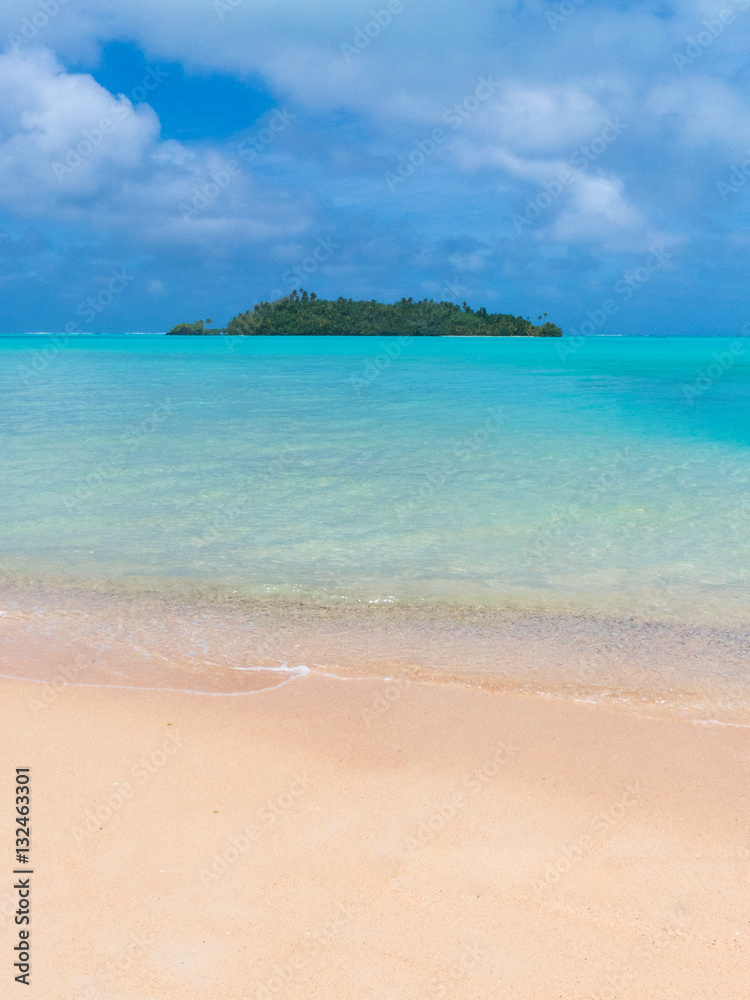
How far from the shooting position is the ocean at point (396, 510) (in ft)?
26.1

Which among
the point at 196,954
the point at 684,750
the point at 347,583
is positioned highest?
the point at 347,583

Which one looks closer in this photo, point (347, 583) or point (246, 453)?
point (347, 583)

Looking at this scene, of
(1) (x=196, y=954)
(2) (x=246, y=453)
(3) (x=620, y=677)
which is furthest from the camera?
(2) (x=246, y=453)

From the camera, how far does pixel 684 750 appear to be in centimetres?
472

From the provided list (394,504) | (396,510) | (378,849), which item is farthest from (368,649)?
(394,504)

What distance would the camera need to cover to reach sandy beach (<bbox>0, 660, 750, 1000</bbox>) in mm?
3027

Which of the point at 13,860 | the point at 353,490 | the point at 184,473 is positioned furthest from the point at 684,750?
the point at 184,473

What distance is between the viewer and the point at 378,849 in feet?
12.1

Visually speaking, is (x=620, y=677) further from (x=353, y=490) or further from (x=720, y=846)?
(x=353, y=490)

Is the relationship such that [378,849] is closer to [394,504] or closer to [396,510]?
[396,510]

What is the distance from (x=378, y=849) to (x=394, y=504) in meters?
8.23

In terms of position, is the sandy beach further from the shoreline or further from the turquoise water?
the turquoise water

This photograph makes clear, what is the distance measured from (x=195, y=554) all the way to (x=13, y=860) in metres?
5.60

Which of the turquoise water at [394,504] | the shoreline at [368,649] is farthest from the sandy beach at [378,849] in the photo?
the turquoise water at [394,504]
